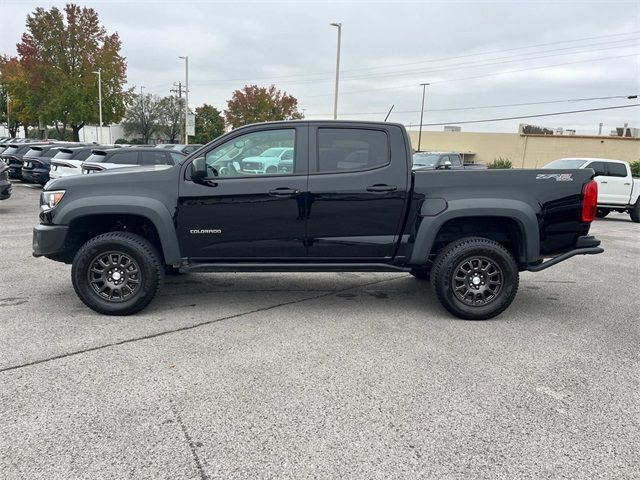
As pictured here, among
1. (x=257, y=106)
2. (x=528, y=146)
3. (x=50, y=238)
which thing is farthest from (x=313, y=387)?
(x=257, y=106)

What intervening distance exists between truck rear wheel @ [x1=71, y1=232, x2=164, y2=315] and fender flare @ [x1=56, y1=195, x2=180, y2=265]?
0.26 m

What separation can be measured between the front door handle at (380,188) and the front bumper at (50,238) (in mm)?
2990

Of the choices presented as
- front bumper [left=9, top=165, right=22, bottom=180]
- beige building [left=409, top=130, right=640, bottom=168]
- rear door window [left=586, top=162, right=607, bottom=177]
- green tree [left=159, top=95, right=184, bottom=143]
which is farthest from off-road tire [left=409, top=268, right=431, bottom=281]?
green tree [left=159, top=95, right=184, bottom=143]

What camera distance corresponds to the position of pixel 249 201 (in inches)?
195

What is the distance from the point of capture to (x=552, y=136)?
48.0m

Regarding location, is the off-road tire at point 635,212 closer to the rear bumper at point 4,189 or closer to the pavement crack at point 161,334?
the pavement crack at point 161,334

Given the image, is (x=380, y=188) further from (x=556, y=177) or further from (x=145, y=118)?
(x=145, y=118)

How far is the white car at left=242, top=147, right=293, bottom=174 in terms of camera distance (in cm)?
507

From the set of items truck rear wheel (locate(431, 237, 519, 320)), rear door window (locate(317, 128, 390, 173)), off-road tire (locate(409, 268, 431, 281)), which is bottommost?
off-road tire (locate(409, 268, 431, 281))

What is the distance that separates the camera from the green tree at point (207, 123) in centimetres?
7425

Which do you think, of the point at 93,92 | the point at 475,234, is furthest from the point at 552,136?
the point at 475,234

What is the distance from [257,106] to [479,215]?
64729 millimetres

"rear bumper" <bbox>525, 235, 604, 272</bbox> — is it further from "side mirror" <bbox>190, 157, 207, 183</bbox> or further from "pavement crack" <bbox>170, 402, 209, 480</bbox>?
"pavement crack" <bbox>170, 402, 209, 480</bbox>

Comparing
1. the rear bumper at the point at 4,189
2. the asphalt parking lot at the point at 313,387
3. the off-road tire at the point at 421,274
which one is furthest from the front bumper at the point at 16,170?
the off-road tire at the point at 421,274
